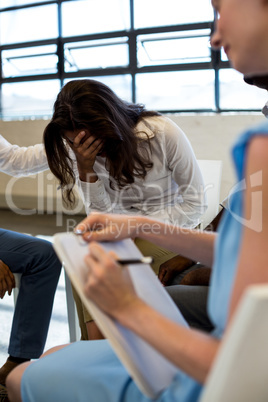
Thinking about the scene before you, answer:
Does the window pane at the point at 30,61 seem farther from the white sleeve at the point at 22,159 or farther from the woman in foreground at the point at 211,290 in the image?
the woman in foreground at the point at 211,290

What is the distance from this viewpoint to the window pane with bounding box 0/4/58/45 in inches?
186

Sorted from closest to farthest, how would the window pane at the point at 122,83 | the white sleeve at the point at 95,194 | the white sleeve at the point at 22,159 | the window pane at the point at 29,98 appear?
the white sleeve at the point at 95,194
the white sleeve at the point at 22,159
the window pane at the point at 122,83
the window pane at the point at 29,98

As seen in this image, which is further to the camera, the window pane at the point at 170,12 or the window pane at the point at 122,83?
the window pane at the point at 122,83

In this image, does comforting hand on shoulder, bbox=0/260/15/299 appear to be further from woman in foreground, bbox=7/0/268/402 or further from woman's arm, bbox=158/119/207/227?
woman in foreground, bbox=7/0/268/402

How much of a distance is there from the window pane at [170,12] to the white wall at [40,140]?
91 centimetres

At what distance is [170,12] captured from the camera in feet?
13.6

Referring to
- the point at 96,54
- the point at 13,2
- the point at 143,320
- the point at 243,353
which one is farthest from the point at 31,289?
the point at 13,2

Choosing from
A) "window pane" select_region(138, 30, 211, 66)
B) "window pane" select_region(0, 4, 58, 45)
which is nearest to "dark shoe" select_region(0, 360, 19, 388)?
"window pane" select_region(138, 30, 211, 66)

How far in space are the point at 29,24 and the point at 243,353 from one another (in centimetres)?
502

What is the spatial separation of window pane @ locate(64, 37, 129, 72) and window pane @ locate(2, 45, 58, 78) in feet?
0.61

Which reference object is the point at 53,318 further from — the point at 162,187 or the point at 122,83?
the point at 122,83

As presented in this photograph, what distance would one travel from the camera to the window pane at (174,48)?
13.3ft

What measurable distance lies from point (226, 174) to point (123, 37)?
1.80m

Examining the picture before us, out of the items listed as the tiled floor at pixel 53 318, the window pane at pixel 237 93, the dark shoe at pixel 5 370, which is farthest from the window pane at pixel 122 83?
the dark shoe at pixel 5 370
